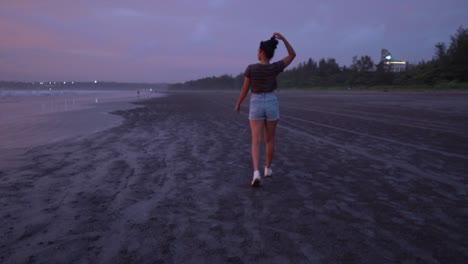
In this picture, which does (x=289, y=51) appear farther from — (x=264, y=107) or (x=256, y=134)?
(x=256, y=134)

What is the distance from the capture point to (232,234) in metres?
2.86

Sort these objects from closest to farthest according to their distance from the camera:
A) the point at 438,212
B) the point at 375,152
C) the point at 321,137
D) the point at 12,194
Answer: the point at 438,212 < the point at 12,194 < the point at 375,152 < the point at 321,137

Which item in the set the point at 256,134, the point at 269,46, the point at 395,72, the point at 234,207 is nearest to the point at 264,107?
the point at 256,134

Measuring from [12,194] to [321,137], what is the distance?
6709mm

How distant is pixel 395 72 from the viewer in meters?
74.1

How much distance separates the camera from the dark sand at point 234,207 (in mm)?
2559

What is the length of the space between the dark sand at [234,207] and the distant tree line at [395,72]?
48.2 m

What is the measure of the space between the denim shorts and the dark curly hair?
1.73ft

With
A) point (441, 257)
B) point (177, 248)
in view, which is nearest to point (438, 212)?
point (441, 257)

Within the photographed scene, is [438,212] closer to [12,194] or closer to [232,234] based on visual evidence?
[232,234]

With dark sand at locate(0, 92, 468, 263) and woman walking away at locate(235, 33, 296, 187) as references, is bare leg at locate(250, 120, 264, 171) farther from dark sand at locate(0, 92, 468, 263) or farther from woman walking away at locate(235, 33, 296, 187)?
dark sand at locate(0, 92, 468, 263)

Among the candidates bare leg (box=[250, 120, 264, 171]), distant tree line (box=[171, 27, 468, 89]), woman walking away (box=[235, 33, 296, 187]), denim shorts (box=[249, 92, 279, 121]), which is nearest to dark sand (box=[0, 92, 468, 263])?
bare leg (box=[250, 120, 264, 171])

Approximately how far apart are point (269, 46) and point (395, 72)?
79284mm

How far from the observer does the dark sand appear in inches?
101
